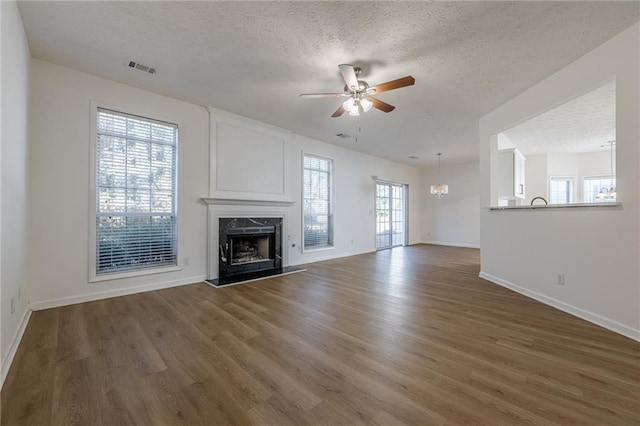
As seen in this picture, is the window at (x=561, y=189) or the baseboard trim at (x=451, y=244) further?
the baseboard trim at (x=451, y=244)

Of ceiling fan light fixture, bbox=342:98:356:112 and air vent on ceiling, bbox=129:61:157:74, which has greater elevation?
air vent on ceiling, bbox=129:61:157:74

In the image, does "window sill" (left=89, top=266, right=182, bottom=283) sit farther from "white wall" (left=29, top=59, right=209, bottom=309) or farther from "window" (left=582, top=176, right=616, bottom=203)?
"window" (left=582, top=176, right=616, bottom=203)

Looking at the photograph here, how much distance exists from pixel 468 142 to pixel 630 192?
433 cm

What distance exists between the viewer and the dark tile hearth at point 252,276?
4.23 meters

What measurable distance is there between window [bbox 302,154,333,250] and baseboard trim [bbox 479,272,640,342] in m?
Result: 3.75

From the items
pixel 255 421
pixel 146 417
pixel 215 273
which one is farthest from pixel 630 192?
pixel 215 273

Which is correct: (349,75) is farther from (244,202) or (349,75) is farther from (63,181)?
(63,181)

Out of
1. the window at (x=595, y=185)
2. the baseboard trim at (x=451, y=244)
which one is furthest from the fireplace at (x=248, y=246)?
the window at (x=595, y=185)

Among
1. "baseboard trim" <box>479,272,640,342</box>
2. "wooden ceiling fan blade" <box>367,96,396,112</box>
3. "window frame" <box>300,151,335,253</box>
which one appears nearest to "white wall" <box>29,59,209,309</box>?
"window frame" <box>300,151,335,253</box>

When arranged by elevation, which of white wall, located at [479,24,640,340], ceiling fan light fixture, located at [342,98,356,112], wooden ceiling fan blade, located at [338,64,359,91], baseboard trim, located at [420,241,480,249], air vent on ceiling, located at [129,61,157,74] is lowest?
baseboard trim, located at [420,241,480,249]

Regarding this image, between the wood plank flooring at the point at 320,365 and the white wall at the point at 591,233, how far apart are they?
272 millimetres

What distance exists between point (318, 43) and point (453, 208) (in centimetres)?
819

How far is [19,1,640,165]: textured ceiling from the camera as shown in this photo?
2.28 metres

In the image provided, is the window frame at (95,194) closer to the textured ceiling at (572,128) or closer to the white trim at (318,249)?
the white trim at (318,249)
